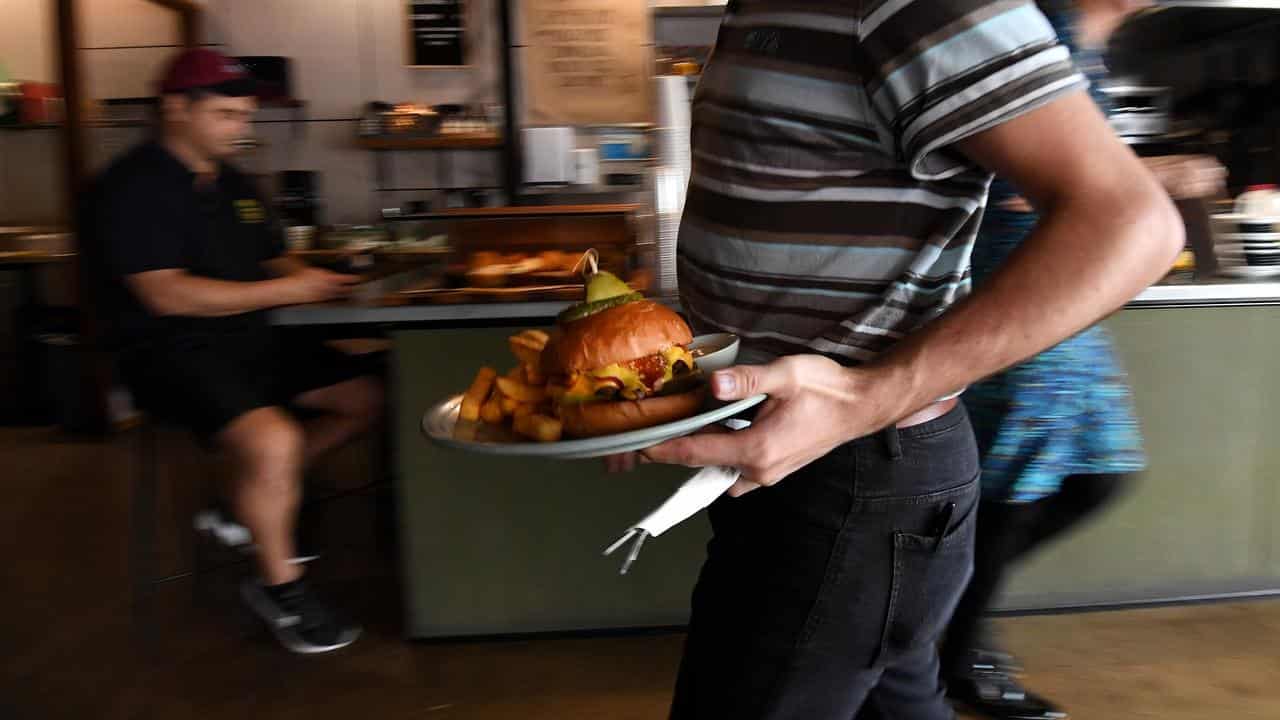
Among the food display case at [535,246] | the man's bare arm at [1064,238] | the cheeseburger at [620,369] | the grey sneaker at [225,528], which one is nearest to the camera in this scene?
the man's bare arm at [1064,238]

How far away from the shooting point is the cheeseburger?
920 millimetres

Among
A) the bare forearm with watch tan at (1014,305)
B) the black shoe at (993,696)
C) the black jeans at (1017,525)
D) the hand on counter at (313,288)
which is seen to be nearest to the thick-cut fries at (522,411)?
the bare forearm with watch tan at (1014,305)

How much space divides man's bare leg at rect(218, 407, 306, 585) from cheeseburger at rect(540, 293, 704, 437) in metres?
2.14

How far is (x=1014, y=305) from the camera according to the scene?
0.85m

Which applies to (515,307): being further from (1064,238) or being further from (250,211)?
(1064,238)

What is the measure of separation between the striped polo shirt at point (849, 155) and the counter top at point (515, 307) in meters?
1.64

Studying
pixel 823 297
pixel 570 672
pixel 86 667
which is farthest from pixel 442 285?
pixel 823 297

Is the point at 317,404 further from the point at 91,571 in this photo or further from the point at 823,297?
the point at 823,297

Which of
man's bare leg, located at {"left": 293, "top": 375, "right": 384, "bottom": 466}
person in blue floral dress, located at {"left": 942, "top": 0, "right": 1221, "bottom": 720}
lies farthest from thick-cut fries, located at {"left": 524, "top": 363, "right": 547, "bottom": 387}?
man's bare leg, located at {"left": 293, "top": 375, "right": 384, "bottom": 466}

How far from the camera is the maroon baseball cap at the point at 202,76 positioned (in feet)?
10.1

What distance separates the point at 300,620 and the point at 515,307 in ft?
3.68

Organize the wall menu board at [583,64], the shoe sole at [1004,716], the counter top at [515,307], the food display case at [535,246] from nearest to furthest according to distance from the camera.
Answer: the shoe sole at [1004,716]
the counter top at [515,307]
the food display case at [535,246]
the wall menu board at [583,64]

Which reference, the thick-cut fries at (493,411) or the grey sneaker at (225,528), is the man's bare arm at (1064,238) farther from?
the grey sneaker at (225,528)

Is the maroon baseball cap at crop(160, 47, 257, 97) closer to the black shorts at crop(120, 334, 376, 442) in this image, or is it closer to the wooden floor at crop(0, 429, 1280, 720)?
the black shorts at crop(120, 334, 376, 442)
